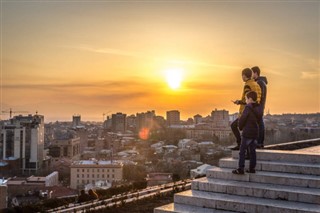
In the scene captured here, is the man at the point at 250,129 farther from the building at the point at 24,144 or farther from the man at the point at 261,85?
the building at the point at 24,144

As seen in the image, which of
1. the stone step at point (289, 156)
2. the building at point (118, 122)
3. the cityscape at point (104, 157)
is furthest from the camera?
the building at point (118, 122)

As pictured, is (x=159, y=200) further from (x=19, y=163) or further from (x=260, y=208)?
(x=19, y=163)

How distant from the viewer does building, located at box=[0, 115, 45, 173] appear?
63938 millimetres

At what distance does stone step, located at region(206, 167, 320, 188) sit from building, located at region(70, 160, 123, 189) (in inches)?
1554

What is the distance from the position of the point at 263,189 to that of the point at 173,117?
463ft

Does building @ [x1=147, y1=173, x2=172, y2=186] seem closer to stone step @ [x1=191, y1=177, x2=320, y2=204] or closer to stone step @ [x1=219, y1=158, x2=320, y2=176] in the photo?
stone step @ [x1=191, y1=177, x2=320, y2=204]

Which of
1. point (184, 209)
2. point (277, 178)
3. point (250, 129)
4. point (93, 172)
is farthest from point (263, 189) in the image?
point (93, 172)

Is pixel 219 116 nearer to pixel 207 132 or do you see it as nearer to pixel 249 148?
pixel 207 132

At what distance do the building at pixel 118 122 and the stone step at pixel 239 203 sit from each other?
129 m

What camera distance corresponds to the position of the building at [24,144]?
6394cm

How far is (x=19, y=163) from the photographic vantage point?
6319 centimetres

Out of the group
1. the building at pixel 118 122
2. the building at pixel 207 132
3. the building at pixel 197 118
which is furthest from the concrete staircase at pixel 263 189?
the building at pixel 197 118

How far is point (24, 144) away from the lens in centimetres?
6588

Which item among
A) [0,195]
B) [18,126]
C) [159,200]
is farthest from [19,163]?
[159,200]
